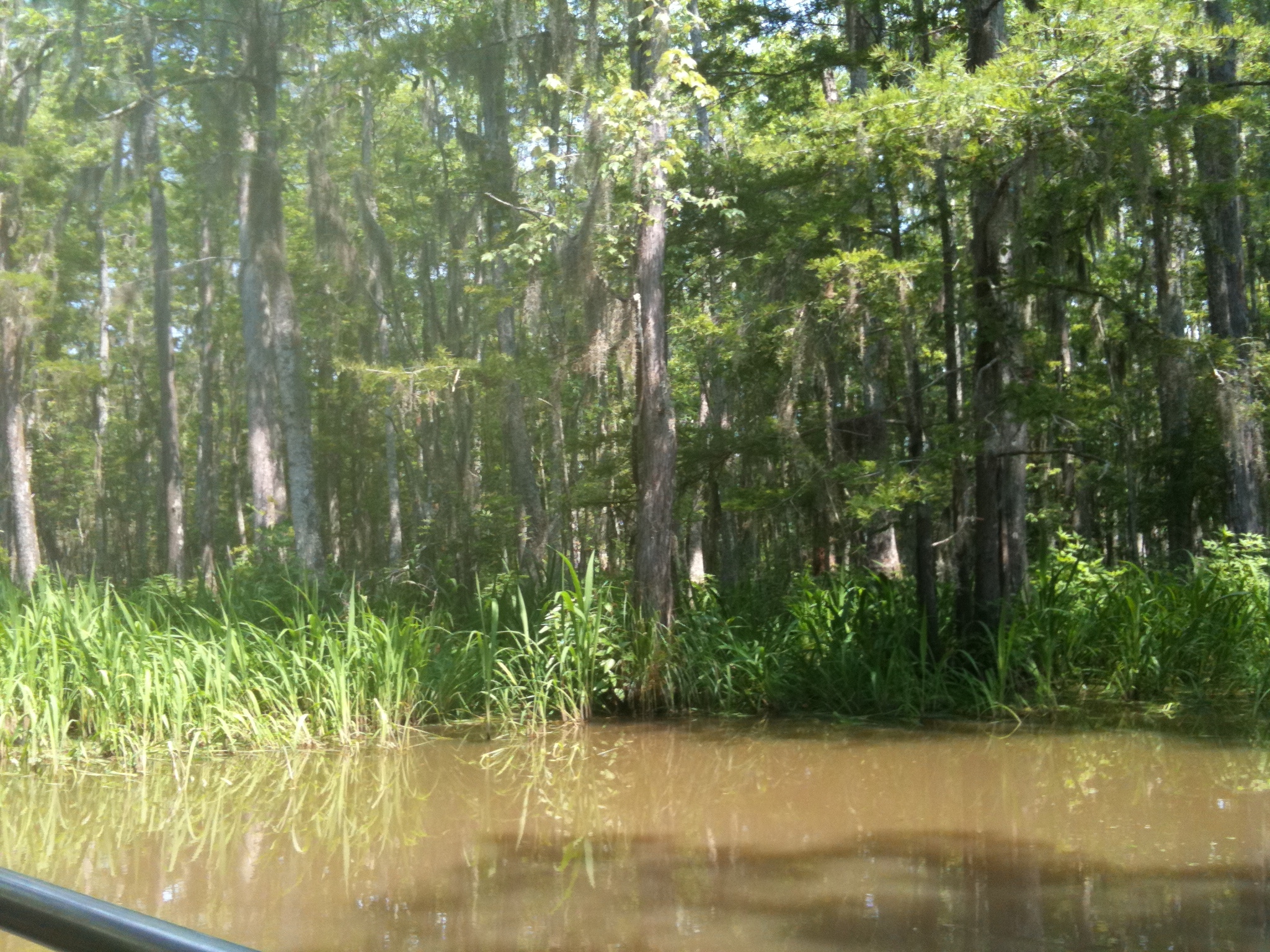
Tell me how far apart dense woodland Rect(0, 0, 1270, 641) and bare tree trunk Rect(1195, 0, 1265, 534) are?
58 millimetres

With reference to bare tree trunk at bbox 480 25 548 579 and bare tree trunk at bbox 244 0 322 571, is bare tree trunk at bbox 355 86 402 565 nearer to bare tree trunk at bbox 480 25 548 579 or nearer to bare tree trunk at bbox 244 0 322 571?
bare tree trunk at bbox 244 0 322 571

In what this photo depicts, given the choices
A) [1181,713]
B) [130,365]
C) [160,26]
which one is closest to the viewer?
[1181,713]

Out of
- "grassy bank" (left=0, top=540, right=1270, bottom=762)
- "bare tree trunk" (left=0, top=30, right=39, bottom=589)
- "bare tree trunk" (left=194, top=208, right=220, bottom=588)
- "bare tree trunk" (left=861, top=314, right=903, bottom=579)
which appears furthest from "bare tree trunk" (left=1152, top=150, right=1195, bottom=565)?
"bare tree trunk" (left=194, top=208, right=220, bottom=588)

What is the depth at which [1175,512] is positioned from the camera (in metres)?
13.9

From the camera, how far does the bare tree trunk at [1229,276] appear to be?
24.7 ft

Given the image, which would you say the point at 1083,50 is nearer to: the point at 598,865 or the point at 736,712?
the point at 736,712

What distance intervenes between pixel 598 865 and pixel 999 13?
24.4 ft

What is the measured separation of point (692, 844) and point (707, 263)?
683cm

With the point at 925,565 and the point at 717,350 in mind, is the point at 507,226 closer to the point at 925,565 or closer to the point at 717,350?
the point at 717,350

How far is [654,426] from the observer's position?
879cm

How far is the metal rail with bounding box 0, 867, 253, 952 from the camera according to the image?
2.10 feet

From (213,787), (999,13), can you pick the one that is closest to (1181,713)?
(999,13)

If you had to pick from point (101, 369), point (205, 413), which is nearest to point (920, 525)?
point (205, 413)

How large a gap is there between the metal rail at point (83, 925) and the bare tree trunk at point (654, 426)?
7.88 m
